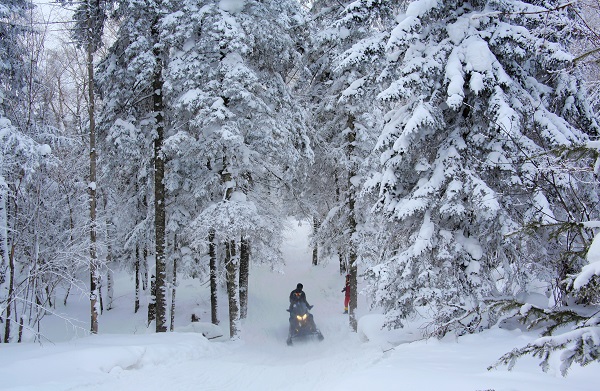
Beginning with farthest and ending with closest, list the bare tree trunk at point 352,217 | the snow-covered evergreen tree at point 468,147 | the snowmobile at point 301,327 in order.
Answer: the bare tree trunk at point 352,217, the snowmobile at point 301,327, the snow-covered evergreen tree at point 468,147

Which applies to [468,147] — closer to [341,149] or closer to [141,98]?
[341,149]

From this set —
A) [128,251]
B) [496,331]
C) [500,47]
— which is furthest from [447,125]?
[128,251]

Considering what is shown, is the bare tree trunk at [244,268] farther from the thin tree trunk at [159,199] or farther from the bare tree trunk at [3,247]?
the bare tree trunk at [3,247]

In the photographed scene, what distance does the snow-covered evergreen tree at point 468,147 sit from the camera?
284 inches

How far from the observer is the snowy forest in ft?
22.2

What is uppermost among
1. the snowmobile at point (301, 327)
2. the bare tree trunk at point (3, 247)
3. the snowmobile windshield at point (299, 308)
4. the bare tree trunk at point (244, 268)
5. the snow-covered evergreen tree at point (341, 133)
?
the snow-covered evergreen tree at point (341, 133)

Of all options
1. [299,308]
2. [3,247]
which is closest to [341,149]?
[299,308]

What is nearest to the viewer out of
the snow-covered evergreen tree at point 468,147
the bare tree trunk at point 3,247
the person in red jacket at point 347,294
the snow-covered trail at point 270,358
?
the snow-covered evergreen tree at point 468,147

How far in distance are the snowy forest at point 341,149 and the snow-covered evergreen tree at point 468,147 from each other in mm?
46

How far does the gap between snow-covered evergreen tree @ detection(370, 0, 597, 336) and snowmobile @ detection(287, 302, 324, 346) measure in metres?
6.64

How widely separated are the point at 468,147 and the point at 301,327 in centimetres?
962

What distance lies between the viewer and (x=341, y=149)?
14.6 metres

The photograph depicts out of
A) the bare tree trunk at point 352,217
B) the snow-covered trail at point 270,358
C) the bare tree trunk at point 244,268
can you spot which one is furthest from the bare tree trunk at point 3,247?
the bare tree trunk at point 352,217

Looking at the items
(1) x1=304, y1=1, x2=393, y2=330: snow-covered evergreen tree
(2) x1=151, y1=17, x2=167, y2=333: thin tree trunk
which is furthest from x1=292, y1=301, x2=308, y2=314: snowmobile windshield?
(2) x1=151, y1=17, x2=167, y2=333: thin tree trunk
